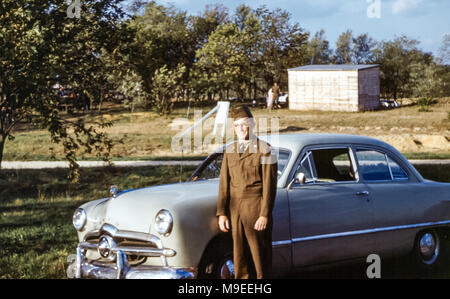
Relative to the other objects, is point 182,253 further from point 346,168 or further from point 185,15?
point 185,15

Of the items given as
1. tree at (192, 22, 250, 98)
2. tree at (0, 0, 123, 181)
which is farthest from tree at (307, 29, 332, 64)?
tree at (0, 0, 123, 181)

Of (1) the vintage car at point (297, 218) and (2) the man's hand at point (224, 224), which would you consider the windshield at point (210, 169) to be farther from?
(2) the man's hand at point (224, 224)

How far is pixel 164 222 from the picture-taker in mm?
5168

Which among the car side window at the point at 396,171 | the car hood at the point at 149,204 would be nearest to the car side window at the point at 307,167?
the car hood at the point at 149,204

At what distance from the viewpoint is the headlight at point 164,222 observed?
5.14 m

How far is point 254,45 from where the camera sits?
1724 inches

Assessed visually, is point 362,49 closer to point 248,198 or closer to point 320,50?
point 320,50

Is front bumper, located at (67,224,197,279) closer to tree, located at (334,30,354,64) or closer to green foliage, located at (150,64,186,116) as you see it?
green foliage, located at (150,64,186,116)

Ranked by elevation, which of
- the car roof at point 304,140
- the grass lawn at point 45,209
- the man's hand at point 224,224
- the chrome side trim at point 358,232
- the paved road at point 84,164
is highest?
the car roof at point 304,140

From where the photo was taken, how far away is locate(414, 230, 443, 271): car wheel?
6742 mm

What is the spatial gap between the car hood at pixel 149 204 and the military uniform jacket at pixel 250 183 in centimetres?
36

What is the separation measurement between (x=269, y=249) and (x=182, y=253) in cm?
72

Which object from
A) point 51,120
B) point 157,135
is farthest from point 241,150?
point 157,135
